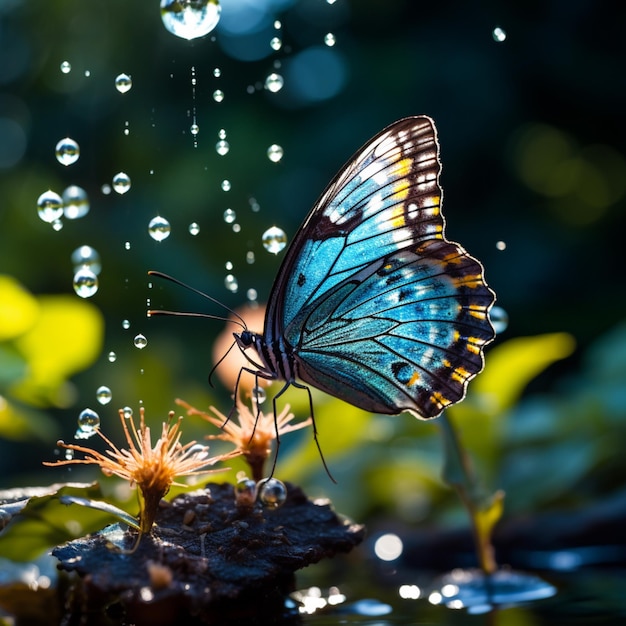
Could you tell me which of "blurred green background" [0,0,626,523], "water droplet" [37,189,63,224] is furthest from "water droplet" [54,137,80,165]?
"blurred green background" [0,0,626,523]

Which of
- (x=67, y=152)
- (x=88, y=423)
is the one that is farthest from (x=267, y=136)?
(x=88, y=423)

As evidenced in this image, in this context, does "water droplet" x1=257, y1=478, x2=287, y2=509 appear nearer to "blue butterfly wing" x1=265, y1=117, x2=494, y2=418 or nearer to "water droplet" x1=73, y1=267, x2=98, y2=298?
"blue butterfly wing" x1=265, y1=117, x2=494, y2=418

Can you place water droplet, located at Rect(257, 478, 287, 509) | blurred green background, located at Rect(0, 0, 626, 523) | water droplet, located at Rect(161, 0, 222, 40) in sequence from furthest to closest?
1. blurred green background, located at Rect(0, 0, 626, 523)
2. water droplet, located at Rect(161, 0, 222, 40)
3. water droplet, located at Rect(257, 478, 287, 509)

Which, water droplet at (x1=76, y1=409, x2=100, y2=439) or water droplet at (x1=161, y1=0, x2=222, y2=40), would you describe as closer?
water droplet at (x1=76, y1=409, x2=100, y2=439)

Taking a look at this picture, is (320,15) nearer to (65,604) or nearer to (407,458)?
(407,458)

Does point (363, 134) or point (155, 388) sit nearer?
point (155, 388)

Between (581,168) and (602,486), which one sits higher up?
(581,168)

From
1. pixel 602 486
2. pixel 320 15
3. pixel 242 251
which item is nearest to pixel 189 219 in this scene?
pixel 242 251
